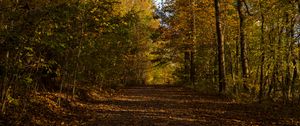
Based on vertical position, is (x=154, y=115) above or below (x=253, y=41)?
below

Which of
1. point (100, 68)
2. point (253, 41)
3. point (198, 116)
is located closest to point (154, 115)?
point (198, 116)

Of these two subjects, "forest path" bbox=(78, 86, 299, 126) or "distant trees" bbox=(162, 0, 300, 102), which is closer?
"forest path" bbox=(78, 86, 299, 126)

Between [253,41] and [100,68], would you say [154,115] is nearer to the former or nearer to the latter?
[100,68]

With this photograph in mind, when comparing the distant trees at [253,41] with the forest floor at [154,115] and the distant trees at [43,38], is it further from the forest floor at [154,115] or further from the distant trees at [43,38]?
the distant trees at [43,38]

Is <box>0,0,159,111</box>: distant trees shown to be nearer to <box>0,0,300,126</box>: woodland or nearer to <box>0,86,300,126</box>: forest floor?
<box>0,0,300,126</box>: woodland

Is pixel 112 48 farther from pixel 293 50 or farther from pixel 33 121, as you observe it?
pixel 33 121

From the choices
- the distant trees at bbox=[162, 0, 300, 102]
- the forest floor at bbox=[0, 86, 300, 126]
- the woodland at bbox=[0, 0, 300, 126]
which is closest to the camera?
the woodland at bbox=[0, 0, 300, 126]

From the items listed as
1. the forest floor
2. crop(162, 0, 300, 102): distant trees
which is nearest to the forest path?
the forest floor

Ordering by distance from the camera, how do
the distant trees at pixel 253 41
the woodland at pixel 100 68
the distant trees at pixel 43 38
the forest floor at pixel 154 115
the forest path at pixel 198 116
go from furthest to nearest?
1. the distant trees at pixel 253 41
2. the forest path at pixel 198 116
3. the forest floor at pixel 154 115
4. the woodland at pixel 100 68
5. the distant trees at pixel 43 38

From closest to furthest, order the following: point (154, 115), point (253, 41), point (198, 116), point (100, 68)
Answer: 1. point (198, 116)
2. point (154, 115)
3. point (100, 68)
4. point (253, 41)

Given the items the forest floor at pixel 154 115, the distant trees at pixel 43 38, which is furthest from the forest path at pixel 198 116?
the distant trees at pixel 43 38

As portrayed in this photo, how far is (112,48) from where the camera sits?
23.8 meters

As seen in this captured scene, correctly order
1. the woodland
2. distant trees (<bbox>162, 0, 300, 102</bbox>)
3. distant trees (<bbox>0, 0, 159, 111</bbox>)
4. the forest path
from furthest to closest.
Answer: distant trees (<bbox>162, 0, 300, 102</bbox>), the forest path, the woodland, distant trees (<bbox>0, 0, 159, 111</bbox>)

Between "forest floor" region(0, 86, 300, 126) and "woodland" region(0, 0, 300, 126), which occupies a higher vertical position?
"woodland" region(0, 0, 300, 126)
